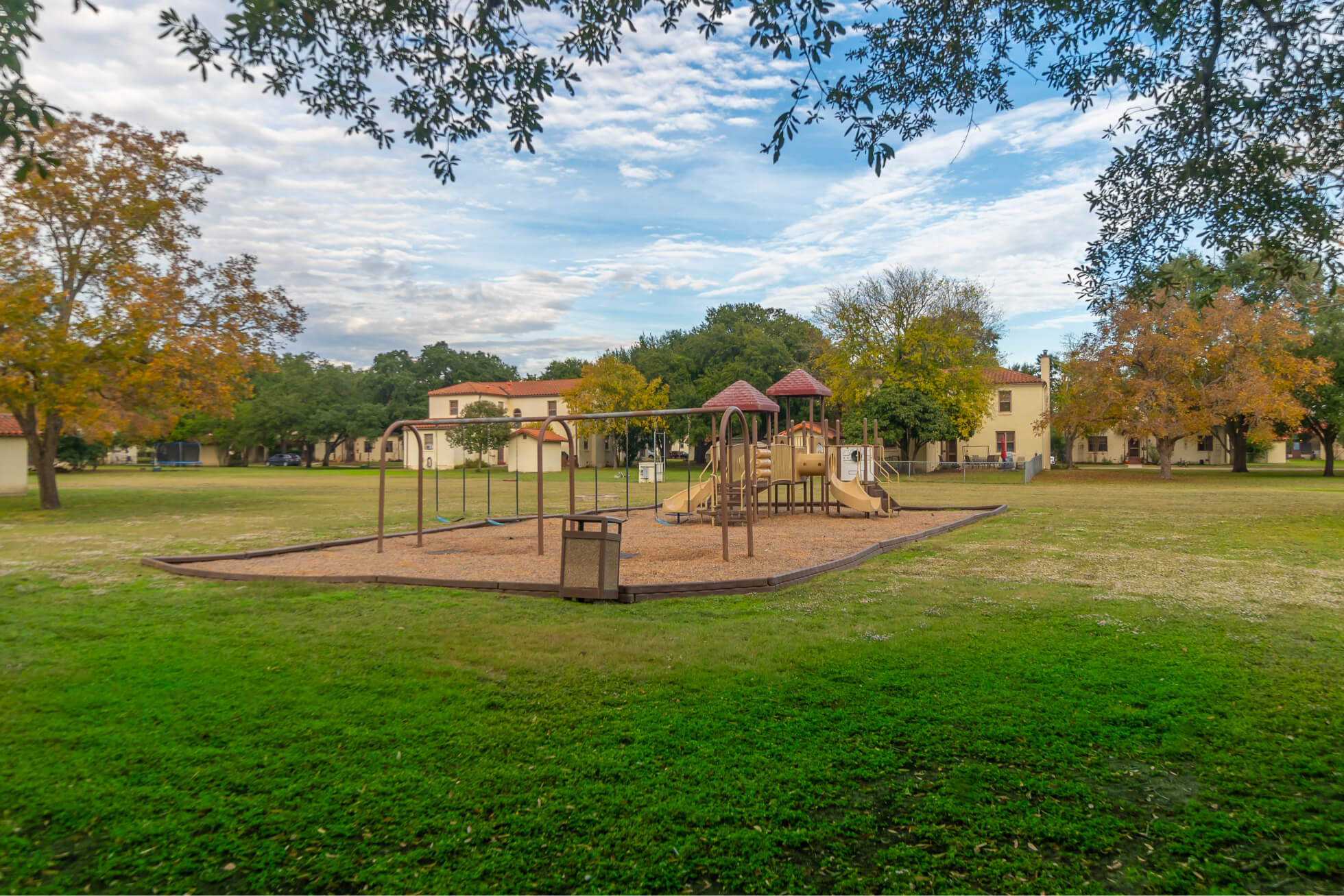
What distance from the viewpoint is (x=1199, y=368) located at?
3391cm

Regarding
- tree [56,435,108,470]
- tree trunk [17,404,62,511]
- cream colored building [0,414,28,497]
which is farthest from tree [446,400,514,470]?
tree trunk [17,404,62,511]

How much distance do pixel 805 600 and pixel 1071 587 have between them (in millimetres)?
3145

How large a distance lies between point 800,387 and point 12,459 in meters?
26.8

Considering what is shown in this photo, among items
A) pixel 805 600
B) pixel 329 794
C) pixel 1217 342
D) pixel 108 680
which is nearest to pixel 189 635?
pixel 108 680

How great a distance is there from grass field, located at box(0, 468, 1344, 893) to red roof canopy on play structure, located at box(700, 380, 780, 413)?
27.9ft

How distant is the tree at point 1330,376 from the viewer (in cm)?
3738

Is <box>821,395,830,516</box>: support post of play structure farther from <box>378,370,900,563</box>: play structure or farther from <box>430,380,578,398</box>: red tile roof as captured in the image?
<box>430,380,578,398</box>: red tile roof

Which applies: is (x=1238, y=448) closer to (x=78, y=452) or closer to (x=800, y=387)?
(x=800, y=387)

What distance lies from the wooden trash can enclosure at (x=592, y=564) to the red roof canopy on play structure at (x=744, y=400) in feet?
26.5

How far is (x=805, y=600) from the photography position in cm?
811

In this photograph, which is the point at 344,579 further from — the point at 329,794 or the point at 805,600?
the point at 329,794

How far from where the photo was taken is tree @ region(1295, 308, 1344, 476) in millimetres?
37375

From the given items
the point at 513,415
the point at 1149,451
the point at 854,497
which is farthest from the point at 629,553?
the point at 1149,451

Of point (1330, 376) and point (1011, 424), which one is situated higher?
point (1330, 376)
